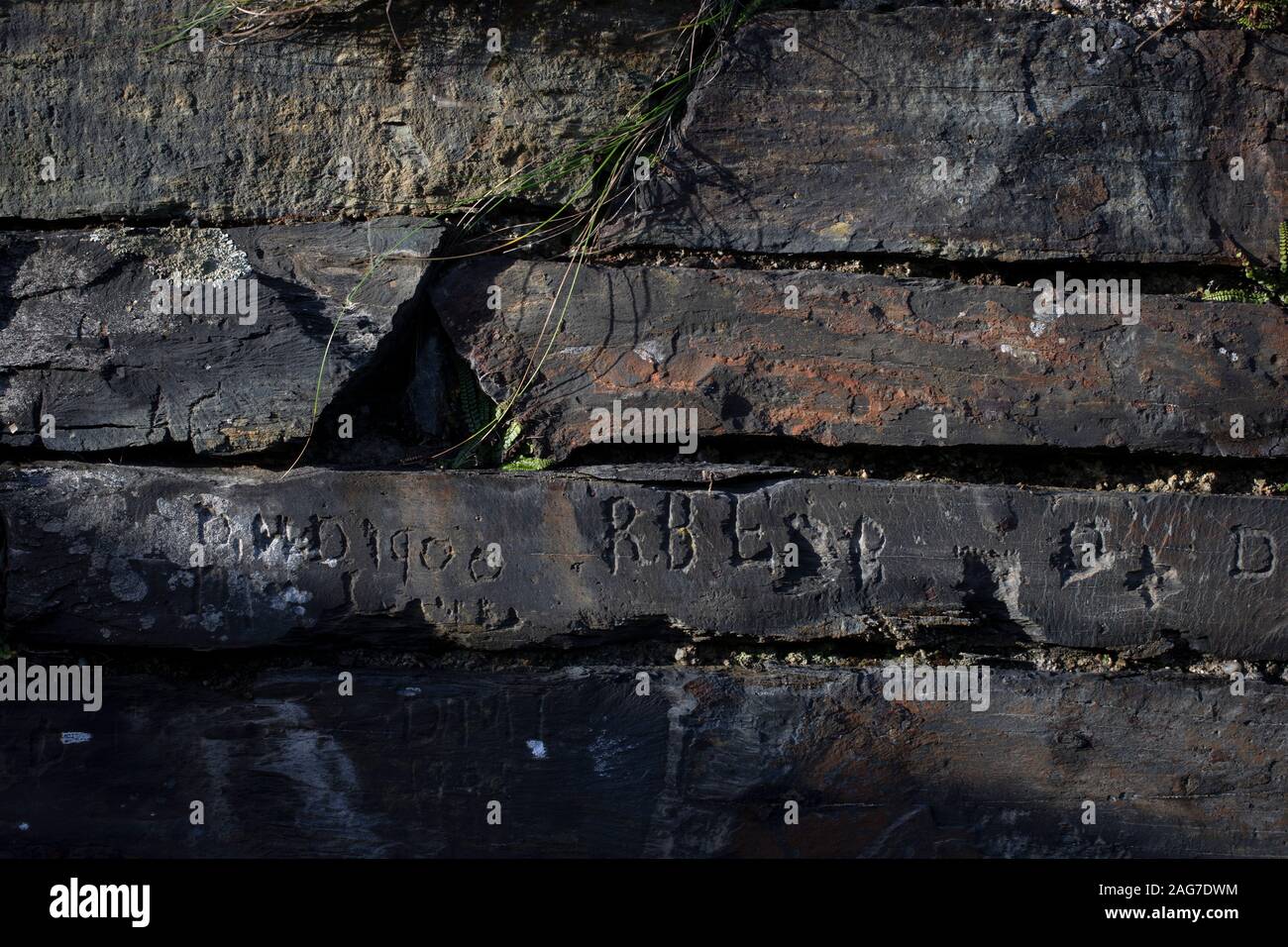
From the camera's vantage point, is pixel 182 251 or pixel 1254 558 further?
pixel 182 251

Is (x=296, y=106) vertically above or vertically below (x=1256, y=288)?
above

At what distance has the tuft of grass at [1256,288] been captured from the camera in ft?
10.2

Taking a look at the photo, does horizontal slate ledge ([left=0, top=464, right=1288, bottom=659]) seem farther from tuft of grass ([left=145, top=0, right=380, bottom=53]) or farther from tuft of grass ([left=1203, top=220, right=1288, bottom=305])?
tuft of grass ([left=145, top=0, right=380, bottom=53])

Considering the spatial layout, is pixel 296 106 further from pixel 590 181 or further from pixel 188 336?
pixel 590 181

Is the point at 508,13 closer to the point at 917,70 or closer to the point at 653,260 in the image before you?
the point at 653,260

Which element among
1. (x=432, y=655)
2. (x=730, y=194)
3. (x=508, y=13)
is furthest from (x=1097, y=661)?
(x=508, y=13)

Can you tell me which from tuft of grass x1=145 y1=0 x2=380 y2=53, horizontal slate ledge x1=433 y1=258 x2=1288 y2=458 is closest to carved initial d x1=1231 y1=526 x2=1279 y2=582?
horizontal slate ledge x1=433 y1=258 x2=1288 y2=458

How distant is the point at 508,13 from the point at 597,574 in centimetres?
167

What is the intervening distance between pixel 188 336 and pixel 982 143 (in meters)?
2.40

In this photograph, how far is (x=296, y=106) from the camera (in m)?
3.17

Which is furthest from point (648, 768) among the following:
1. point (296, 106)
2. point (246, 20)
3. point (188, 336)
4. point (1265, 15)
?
point (1265, 15)

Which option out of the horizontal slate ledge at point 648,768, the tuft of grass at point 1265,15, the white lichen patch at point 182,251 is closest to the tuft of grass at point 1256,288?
the tuft of grass at point 1265,15

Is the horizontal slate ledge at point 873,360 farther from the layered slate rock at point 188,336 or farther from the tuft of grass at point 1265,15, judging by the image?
the tuft of grass at point 1265,15

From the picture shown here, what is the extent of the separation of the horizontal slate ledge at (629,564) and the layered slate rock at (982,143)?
2.58 ft
